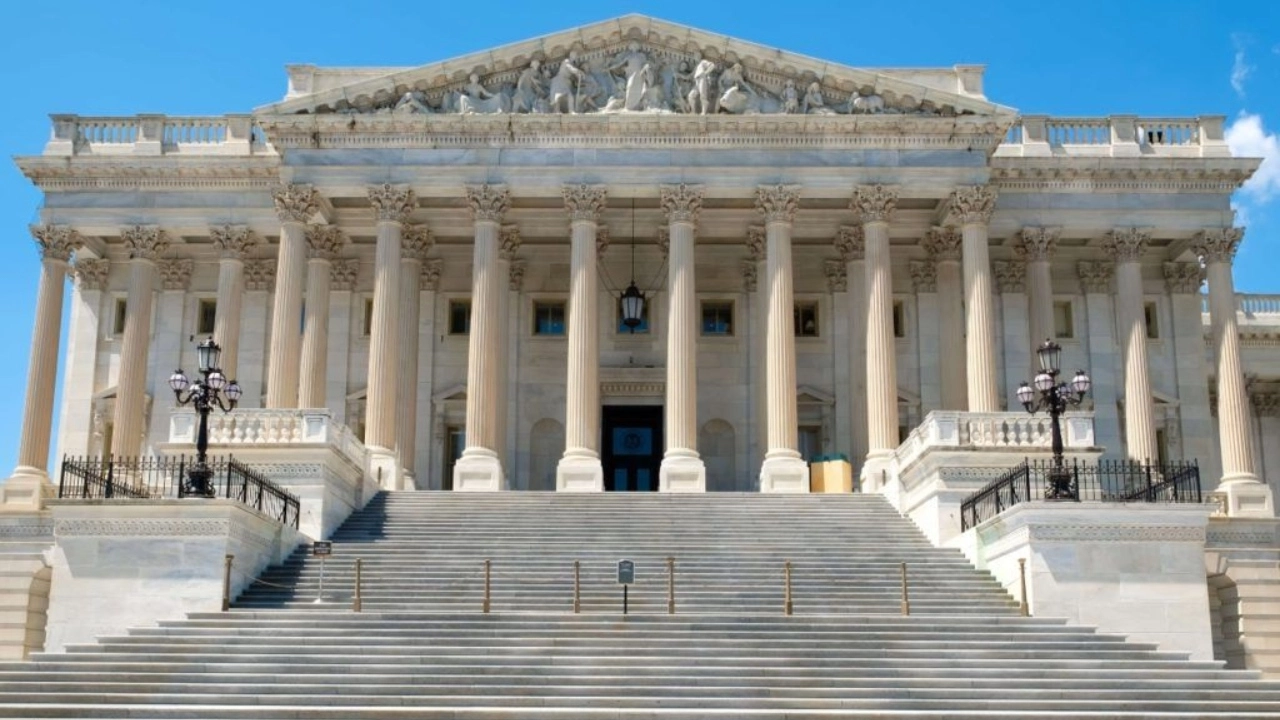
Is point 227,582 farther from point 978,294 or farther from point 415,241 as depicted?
point 978,294

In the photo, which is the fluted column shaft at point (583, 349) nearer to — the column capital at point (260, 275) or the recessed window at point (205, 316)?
the column capital at point (260, 275)

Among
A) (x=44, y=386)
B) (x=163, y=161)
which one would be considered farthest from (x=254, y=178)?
(x=44, y=386)

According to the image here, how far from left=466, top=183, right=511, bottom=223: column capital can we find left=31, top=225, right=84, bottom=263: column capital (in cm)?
1377

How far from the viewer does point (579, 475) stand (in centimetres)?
4128

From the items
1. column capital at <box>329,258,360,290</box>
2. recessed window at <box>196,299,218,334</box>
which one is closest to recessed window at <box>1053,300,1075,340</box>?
column capital at <box>329,258,360,290</box>

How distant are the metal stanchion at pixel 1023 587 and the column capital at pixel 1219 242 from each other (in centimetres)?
2184

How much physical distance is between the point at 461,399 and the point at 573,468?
9057mm

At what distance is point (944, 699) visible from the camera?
903 inches

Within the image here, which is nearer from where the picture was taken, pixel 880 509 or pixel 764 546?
pixel 764 546

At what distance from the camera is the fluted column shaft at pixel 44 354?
1758 inches

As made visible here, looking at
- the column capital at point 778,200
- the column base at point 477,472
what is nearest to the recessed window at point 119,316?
the column base at point 477,472

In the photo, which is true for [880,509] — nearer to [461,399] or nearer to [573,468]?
[573,468]

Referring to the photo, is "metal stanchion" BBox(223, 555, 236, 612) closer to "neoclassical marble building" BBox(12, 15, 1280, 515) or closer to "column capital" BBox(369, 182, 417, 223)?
"neoclassical marble building" BBox(12, 15, 1280, 515)

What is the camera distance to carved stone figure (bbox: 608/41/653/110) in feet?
146
